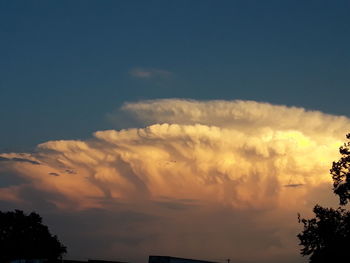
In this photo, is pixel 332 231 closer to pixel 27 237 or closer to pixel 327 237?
pixel 327 237

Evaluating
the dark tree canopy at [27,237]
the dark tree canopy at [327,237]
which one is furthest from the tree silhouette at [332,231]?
the dark tree canopy at [27,237]

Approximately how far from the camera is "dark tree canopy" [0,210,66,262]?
120250 mm

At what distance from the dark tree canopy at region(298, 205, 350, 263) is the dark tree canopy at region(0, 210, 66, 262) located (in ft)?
270

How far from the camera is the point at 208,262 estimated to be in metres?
69.0

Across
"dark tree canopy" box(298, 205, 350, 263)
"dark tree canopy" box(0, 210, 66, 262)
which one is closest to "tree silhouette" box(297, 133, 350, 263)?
"dark tree canopy" box(298, 205, 350, 263)

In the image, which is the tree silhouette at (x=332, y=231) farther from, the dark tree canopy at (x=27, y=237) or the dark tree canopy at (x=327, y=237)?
the dark tree canopy at (x=27, y=237)

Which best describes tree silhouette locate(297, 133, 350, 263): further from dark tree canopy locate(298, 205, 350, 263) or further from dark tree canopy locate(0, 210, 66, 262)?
dark tree canopy locate(0, 210, 66, 262)

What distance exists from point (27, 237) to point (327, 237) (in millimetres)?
89326

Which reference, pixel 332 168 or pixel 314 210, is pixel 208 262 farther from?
pixel 332 168

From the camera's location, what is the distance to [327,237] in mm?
53156

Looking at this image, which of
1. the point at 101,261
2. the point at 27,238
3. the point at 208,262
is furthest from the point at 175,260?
the point at 27,238

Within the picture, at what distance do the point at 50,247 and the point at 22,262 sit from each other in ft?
196

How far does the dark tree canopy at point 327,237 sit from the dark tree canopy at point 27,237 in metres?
82.3

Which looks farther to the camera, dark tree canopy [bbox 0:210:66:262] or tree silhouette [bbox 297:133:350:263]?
dark tree canopy [bbox 0:210:66:262]
